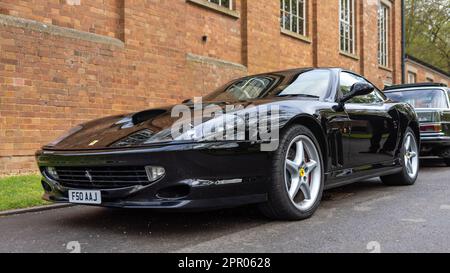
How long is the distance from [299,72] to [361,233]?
195cm

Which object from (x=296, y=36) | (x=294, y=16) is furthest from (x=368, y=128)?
(x=294, y=16)

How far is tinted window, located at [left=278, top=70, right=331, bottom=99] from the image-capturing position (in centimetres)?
430

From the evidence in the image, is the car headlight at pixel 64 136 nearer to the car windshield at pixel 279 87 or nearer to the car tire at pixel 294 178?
the car windshield at pixel 279 87

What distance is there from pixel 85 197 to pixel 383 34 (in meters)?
20.8

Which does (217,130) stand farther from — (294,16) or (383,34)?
(383,34)

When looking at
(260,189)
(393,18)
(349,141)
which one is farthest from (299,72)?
(393,18)

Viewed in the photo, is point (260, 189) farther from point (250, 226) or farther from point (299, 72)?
point (299, 72)

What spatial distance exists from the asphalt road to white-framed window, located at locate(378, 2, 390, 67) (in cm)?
1805

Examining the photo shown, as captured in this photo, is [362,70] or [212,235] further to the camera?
[362,70]

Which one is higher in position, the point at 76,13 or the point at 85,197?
the point at 76,13

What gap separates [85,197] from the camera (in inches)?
130

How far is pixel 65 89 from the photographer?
7.00 m
